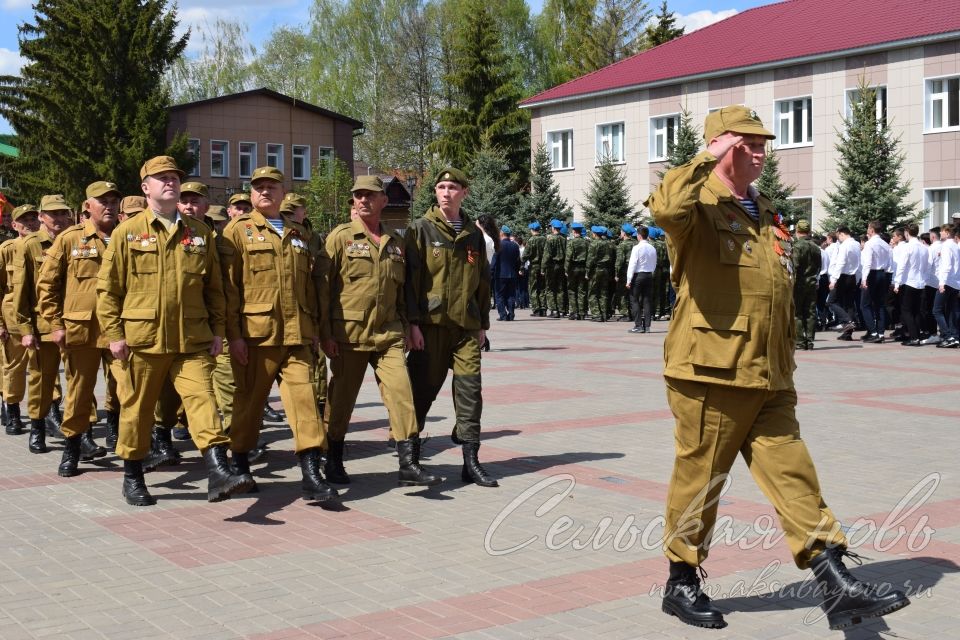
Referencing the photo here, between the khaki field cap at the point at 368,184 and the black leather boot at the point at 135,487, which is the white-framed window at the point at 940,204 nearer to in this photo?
the khaki field cap at the point at 368,184

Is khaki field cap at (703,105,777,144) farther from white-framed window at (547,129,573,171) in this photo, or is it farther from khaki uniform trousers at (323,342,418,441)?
white-framed window at (547,129,573,171)

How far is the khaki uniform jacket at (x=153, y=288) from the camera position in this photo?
7395mm

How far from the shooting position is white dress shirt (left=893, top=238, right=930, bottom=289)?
19.5m

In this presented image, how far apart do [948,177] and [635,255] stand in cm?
1478

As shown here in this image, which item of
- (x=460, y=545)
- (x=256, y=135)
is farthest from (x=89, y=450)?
(x=256, y=135)

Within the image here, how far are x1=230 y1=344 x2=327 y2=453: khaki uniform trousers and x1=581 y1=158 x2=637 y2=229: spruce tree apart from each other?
102 ft

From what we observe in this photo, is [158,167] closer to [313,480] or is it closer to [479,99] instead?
[313,480]

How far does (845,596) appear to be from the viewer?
4.81 meters

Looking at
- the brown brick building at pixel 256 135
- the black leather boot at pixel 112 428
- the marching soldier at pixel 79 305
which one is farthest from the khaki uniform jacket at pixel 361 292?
the brown brick building at pixel 256 135

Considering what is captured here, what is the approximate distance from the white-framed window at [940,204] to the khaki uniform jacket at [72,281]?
93.0ft

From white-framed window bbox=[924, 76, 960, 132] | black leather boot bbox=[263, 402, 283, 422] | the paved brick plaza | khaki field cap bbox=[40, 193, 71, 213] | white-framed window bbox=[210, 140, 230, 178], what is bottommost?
the paved brick plaza

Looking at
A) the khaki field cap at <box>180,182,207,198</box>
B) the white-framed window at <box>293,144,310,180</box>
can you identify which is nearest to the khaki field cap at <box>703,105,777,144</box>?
the khaki field cap at <box>180,182,207,198</box>

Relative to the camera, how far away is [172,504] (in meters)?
7.60

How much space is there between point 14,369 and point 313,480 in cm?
484
